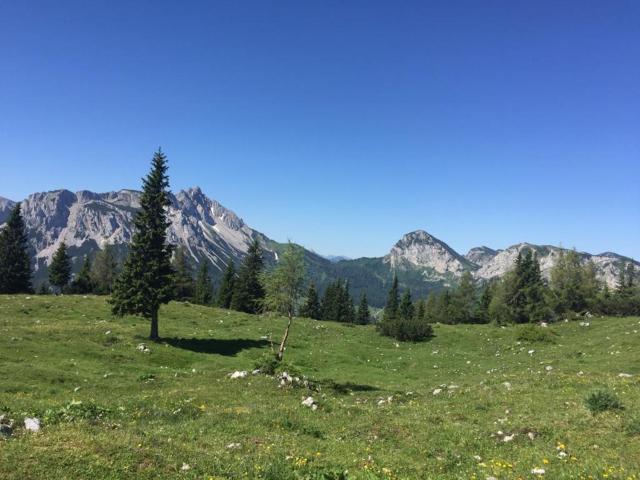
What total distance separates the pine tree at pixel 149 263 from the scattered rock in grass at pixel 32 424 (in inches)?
1187

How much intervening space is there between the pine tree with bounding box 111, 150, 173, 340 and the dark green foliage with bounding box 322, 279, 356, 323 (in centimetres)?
9135

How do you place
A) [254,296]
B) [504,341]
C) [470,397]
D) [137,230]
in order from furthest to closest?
1. [254,296]
2. [504,341]
3. [137,230]
4. [470,397]

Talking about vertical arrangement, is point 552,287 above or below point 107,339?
above

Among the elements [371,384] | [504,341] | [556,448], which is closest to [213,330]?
[371,384]

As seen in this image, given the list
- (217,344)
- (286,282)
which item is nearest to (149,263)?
(217,344)

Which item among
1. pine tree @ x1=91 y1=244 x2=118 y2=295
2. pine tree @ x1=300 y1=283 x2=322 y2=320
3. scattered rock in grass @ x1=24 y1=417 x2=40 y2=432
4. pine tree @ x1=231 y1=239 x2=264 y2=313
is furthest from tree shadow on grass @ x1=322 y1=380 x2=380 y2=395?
pine tree @ x1=91 y1=244 x2=118 y2=295

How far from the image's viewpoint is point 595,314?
6744 cm

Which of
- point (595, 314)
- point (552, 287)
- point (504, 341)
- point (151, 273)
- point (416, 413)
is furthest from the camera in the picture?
point (552, 287)

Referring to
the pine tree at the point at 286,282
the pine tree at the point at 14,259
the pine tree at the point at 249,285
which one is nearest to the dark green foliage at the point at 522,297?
the pine tree at the point at 249,285

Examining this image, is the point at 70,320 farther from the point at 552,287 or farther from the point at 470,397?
the point at 552,287

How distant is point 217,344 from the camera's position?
142 feet

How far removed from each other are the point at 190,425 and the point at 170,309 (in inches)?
1841

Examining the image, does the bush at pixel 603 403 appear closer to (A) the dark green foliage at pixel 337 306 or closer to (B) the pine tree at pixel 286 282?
(B) the pine tree at pixel 286 282

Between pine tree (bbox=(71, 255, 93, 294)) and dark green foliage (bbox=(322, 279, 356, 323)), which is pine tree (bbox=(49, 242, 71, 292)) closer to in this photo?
pine tree (bbox=(71, 255, 93, 294))
